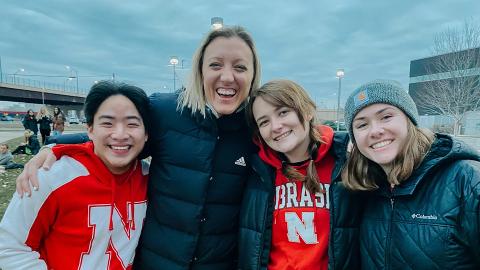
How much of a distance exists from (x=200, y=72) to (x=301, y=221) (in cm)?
150

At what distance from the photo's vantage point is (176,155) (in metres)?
2.43

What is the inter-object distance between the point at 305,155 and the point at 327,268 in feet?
2.83

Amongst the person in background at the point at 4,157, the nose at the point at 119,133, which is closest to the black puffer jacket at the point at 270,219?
the nose at the point at 119,133

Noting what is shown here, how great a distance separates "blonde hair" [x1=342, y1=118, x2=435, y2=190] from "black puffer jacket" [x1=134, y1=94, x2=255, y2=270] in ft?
2.74

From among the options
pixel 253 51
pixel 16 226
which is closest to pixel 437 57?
pixel 253 51

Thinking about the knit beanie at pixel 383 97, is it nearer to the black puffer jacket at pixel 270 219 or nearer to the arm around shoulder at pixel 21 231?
the black puffer jacket at pixel 270 219

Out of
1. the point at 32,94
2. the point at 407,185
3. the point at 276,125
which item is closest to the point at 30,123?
the point at 276,125

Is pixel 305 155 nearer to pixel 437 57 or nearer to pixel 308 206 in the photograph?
pixel 308 206

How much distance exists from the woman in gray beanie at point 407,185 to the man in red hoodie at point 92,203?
1.65m

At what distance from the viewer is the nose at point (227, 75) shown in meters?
2.49

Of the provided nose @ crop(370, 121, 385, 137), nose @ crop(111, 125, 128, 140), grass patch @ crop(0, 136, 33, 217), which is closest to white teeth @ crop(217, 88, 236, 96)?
nose @ crop(111, 125, 128, 140)

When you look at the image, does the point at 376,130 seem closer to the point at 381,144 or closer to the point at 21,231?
the point at 381,144

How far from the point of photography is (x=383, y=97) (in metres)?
2.03

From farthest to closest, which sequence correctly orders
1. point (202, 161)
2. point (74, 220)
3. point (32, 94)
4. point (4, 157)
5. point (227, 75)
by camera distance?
point (32, 94) < point (4, 157) < point (227, 75) < point (202, 161) < point (74, 220)
